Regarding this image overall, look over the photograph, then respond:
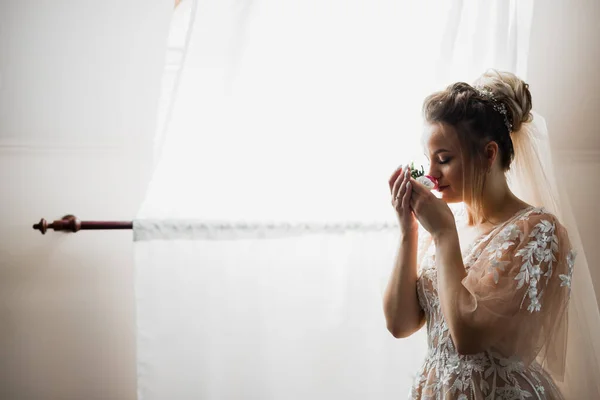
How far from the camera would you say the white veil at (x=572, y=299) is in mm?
1198

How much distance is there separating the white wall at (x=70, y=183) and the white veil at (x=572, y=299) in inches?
37.6

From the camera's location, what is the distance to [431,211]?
112 centimetres

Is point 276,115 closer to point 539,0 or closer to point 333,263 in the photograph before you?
point 333,263

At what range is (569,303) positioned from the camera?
47.0 inches

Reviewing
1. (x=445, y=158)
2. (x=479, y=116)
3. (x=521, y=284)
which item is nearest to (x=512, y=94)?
(x=479, y=116)

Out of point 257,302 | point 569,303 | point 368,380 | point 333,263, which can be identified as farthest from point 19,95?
point 569,303

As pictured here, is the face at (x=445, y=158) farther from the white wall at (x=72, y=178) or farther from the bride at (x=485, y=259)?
the white wall at (x=72, y=178)

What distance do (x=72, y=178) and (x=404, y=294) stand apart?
2.94 ft

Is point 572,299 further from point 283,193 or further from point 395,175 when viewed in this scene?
point 283,193

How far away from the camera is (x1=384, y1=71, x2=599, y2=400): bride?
1035 mm

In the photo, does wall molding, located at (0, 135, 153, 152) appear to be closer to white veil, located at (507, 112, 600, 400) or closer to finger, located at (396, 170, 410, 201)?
finger, located at (396, 170, 410, 201)

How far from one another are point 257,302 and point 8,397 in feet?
2.14

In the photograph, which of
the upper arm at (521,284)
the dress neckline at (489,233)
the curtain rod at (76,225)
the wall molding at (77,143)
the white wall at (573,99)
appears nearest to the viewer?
the upper arm at (521,284)

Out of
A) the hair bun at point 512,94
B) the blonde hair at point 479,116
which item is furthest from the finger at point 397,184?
the hair bun at point 512,94
